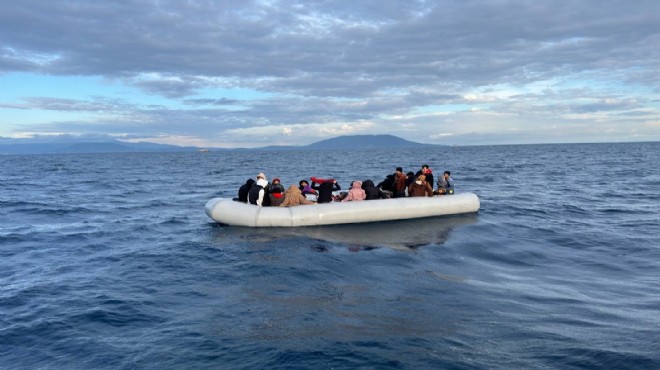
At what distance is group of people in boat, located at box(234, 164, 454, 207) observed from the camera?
14430 mm

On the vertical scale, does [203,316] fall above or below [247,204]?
below

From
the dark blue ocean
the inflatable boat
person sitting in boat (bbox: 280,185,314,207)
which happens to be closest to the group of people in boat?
person sitting in boat (bbox: 280,185,314,207)

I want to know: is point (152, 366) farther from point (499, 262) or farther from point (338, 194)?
point (338, 194)

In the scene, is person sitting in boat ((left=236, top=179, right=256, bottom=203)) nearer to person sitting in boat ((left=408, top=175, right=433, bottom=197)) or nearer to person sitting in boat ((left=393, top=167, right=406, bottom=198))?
person sitting in boat ((left=393, top=167, right=406, bottom=198))

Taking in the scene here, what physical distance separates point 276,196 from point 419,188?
Result: 469cm

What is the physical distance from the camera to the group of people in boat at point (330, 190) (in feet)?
47.3

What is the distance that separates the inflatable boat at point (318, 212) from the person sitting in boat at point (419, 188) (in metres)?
0.41

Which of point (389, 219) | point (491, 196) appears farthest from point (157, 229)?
point (491, 196)

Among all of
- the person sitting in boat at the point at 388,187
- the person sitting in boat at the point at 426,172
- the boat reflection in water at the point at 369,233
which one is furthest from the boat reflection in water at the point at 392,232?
the person sitting in boat at the point at 426,172

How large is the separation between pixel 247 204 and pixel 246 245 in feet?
8.00

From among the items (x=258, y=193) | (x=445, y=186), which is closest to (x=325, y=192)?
(x=258, y=193)

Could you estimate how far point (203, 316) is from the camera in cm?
726

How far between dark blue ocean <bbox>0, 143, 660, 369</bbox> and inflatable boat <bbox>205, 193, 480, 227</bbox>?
355mm

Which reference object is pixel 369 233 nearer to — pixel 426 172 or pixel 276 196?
pixel 276 196
